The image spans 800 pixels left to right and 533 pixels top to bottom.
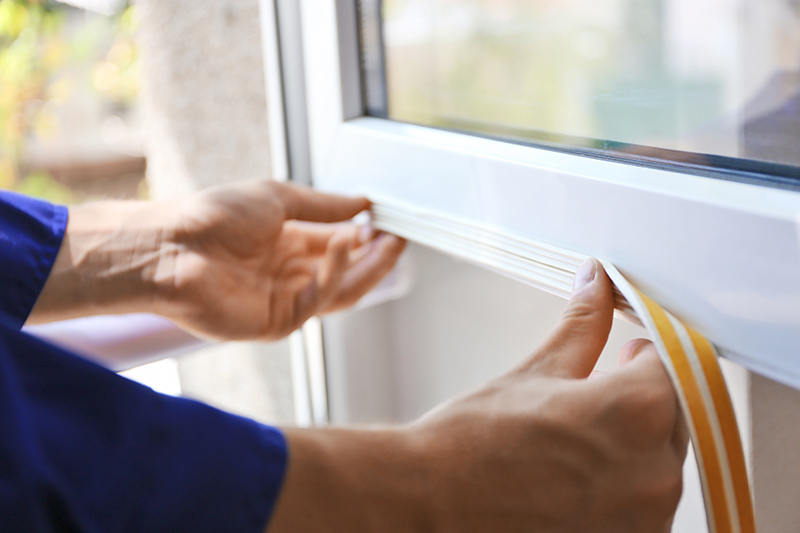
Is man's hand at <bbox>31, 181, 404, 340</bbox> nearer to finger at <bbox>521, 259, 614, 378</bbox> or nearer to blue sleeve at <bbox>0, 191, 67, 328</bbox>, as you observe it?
blue sleeve at <bbox>0, 191, 67, 328</bbox>

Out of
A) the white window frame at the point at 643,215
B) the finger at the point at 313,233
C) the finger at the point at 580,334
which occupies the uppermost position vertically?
the white window frame at the point at 643,215

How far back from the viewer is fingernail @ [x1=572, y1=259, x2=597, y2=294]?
0.33 meters

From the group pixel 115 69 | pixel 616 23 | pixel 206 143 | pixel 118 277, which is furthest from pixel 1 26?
pixel 616 23

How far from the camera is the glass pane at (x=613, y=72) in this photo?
0.29m

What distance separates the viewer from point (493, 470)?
26 centimetres

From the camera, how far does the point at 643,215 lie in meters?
0.32

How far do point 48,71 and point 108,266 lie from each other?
2.45 meters

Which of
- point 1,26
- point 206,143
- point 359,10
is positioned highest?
point 1,26

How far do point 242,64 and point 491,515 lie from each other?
1.68ft

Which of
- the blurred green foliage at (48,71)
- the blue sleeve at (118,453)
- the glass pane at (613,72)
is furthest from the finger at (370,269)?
the blurred green foliage at (48,71)

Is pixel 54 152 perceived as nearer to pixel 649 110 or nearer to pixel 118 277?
pixel 118 277

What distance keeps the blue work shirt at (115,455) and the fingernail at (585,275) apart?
0.17m

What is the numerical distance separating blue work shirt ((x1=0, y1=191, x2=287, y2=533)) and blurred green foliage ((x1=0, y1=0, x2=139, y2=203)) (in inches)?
94.9

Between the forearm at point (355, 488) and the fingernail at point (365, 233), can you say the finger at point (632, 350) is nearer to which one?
the forearm at point (355, 488)
